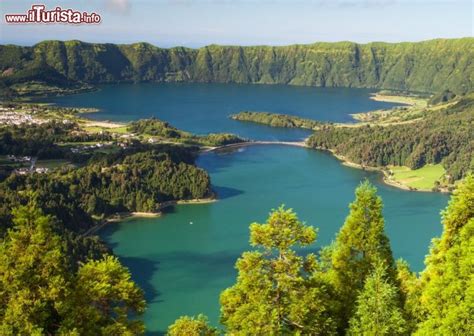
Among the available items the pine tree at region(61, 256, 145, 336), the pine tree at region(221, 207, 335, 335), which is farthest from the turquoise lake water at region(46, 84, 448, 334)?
the pine tree at region(61, 256, 145, 336)

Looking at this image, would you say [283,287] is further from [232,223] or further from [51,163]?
[51,163]

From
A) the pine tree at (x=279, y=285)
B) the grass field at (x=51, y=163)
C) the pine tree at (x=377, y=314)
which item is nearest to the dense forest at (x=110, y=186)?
the grass field at (x=51, y=163)

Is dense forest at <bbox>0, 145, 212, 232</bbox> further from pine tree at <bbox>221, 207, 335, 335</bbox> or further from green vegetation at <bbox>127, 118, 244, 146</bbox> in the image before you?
pine tree at <bbox>221, 207, 335, 335</bbox>

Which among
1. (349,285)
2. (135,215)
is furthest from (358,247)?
(135,215)

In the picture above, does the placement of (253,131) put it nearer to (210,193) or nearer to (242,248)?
(210,193)

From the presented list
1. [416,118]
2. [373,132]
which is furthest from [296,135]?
[416,118]
